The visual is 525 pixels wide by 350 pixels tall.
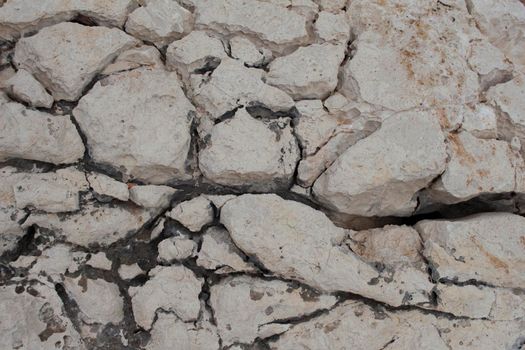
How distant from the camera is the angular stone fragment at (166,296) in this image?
87.7 inches

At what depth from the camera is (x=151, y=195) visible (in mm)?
2381

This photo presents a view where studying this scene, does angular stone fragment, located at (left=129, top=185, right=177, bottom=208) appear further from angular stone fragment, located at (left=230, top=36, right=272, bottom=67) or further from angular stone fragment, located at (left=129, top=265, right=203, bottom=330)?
angular stone fragment, located at (left=230, top=36, right=272, bottom=67)

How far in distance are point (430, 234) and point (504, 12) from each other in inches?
53.7

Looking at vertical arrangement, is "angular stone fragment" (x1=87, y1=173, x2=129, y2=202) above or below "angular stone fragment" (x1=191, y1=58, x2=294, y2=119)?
below

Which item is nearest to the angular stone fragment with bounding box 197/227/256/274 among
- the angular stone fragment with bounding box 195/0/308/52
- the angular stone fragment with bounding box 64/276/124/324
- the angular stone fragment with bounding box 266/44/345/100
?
the angular stone fragment with bounding box 64/276/124/324

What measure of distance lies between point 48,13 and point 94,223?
3.24 feet

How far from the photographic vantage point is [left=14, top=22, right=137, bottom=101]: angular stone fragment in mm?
2426

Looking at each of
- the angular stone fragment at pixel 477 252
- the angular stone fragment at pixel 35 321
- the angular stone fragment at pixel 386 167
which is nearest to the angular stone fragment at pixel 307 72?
the angular stone fragment at pixel 386 167

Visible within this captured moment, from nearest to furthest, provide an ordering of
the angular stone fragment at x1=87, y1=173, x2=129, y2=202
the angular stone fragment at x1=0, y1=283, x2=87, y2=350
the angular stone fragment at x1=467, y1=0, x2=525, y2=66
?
the angular stone fragment at x1=0, y1=283, x2=87, y2=350, the angular stone fragment at x1=87, y1=173, x2=129, y2=202, the angular stone fragment at x1=467, y1=0, x2=525, y2=66

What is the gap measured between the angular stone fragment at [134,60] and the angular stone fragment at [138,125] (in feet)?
0.17

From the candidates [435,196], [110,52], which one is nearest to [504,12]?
[435,196]

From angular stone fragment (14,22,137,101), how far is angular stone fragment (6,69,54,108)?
43 mm

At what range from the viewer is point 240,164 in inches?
94.1

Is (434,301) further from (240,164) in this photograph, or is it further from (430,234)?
(240,164)
